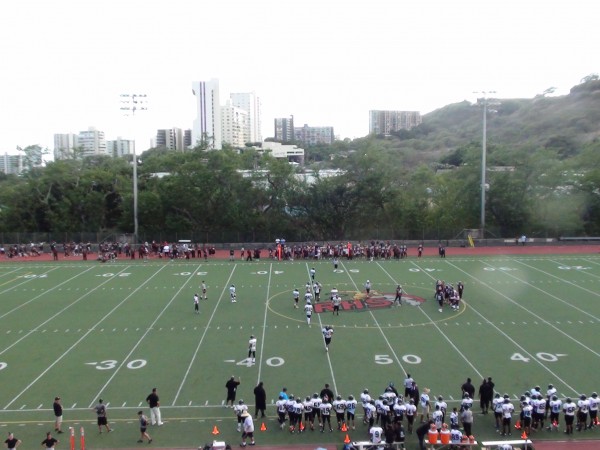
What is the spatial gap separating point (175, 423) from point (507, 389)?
9648 mm

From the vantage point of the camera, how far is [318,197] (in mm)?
57094

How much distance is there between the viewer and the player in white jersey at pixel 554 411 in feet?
49.9

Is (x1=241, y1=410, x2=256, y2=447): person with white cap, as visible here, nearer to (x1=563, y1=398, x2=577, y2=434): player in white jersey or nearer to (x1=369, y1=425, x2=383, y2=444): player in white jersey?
(x1=369, y1=425, x2=383, y2=444): player in white jersey

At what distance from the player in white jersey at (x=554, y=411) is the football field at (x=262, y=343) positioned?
415mm

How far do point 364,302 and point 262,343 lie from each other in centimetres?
791

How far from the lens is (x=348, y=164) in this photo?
58.0 meters

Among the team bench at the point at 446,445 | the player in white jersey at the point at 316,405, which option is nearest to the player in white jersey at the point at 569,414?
the team bench at the point at 446,445

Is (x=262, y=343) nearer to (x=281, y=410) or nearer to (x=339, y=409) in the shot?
(x=281, y=410)

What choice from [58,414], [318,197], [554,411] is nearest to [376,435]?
[554,411]

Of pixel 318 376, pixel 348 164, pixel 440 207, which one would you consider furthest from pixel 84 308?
pixel 440 207

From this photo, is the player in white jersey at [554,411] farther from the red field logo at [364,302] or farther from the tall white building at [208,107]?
the tall white building at [208,107]

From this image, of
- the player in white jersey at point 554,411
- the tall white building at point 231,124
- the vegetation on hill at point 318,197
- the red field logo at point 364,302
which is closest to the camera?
the player in white jersey at point 554,411

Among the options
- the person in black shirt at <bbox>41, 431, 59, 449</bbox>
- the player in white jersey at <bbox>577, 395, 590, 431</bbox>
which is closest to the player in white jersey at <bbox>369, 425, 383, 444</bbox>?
the player in white jersey at <bbox>577, 395, 590, 431</bbox>

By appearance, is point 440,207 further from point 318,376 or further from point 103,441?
point 103,441
